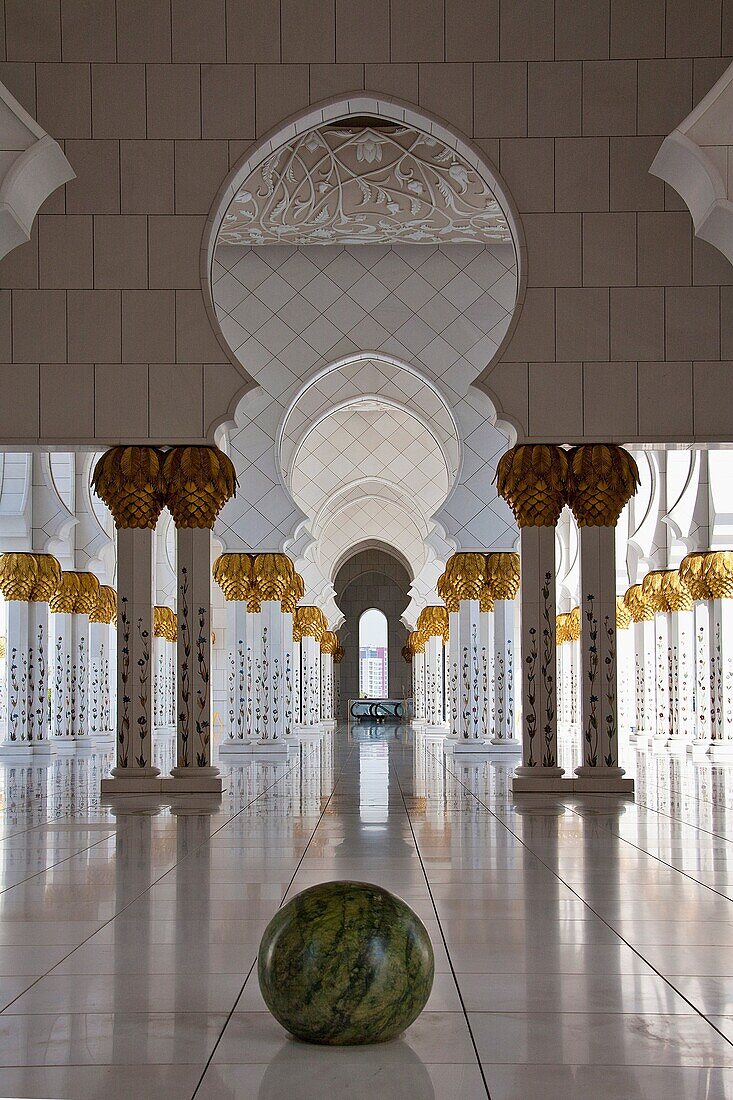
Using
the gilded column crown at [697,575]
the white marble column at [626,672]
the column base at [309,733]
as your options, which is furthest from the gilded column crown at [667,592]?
the column base at [309,733]

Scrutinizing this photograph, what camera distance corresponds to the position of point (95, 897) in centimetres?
456

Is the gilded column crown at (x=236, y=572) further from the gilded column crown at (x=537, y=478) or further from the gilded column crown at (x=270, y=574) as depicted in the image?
the gilded column crown at (x=537, y=478)

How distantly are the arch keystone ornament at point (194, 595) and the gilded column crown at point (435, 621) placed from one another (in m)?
13.6

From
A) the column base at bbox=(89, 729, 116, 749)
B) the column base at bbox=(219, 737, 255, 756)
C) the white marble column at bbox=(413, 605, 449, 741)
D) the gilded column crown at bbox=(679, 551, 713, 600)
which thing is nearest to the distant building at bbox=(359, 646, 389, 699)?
the white marble column at bbox=(413, 605, 449, 741)

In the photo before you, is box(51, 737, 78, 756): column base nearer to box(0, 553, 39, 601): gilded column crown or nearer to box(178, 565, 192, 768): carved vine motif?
box(0, 553, 39, 601): gilded column crown

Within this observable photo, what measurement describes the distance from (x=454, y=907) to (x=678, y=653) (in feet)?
44.7

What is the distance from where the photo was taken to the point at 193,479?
28.9 feet

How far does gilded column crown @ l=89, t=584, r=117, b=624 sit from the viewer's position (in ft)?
60.0

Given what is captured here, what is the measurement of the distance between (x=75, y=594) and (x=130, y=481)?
8.53 meters

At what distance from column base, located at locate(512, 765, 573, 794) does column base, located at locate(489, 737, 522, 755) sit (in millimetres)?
6188

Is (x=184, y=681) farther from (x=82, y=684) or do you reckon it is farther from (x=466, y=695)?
(x=82, y=684)

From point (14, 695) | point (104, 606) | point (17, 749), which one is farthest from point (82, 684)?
point (17, 749)

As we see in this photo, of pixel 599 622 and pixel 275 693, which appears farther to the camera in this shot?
pixel 275 693

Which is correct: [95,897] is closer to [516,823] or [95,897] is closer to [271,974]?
[271,974]
